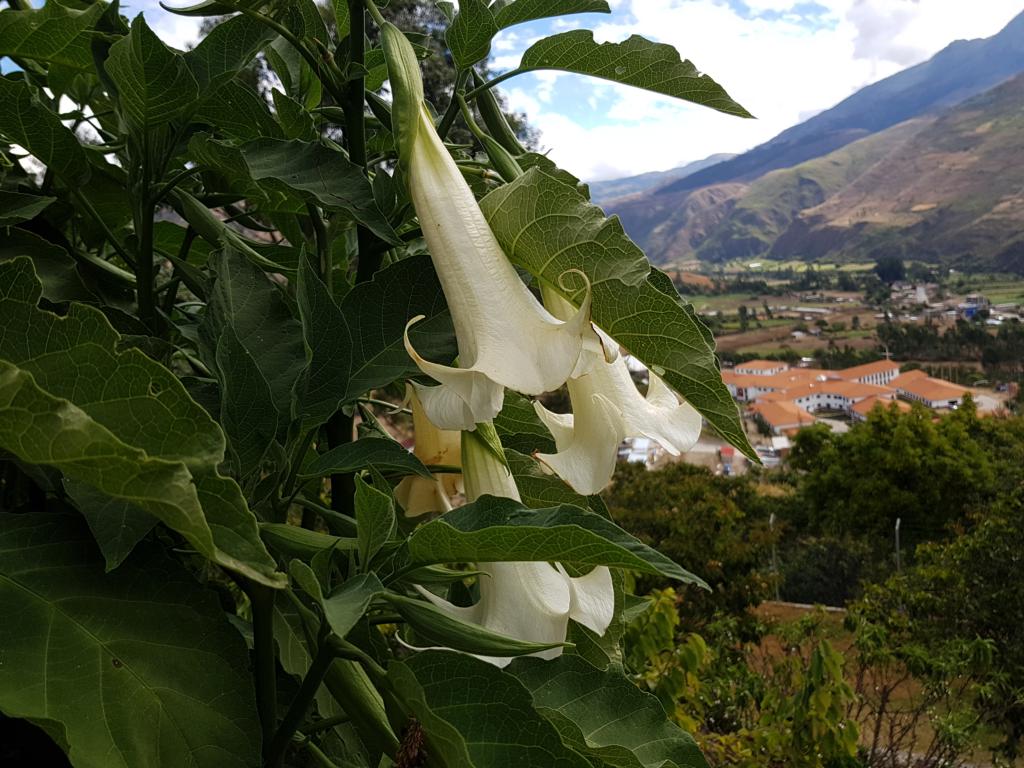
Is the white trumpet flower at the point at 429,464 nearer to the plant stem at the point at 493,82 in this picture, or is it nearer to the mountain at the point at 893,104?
the plant stem at the point at 493,82

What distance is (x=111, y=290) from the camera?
58 cm

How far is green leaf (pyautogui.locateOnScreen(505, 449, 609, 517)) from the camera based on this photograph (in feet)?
1.77

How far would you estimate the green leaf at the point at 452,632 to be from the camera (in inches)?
14.1

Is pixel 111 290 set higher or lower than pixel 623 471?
higher

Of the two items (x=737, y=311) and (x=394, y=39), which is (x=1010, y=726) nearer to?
(x=394, y=39)

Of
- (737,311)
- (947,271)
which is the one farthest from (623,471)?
(947,271)

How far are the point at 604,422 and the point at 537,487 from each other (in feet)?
0.37

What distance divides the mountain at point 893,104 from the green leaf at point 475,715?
84.5 metres

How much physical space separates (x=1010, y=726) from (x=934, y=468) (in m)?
5.42

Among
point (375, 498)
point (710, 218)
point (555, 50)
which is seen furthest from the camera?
point (710, 218)

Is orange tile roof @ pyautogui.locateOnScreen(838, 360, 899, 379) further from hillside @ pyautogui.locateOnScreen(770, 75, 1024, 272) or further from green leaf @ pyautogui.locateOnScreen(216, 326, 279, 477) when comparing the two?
green leaf @ pyautogui.locateOnScreen(216, 326, 279, 477)

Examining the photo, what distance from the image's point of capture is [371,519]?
0.40 meters

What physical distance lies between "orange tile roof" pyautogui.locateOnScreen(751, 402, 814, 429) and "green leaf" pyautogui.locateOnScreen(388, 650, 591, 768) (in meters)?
24.7

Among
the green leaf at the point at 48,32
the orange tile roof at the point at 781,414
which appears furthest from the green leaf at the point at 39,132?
the orange tile roof at the point at 781,414
